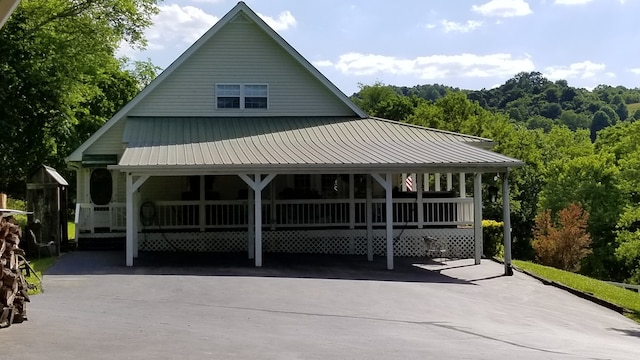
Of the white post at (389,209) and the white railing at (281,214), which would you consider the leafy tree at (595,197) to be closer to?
the white railing at (281,214)

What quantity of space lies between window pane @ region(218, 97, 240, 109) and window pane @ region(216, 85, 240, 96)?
0.14m

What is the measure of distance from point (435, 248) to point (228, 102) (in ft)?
28.1

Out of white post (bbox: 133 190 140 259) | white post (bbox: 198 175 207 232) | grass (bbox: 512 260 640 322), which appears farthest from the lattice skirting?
grass (bbox: 512 260 640 322)

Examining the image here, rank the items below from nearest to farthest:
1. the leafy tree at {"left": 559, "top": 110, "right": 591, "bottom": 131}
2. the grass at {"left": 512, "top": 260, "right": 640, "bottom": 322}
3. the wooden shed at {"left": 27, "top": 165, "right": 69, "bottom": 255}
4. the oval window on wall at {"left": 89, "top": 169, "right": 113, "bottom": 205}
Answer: the grass at {"left": 512, "top": 260, "right": 640, "bottom": 322}, the wooden shed at {"left": 27, "top": 165, "right": 69, "bottom": 255}, the oval window on wall at {"left": 89, "top": 169, "right": 113, "bottom": 205}, the leafy tree at {"left": 559, "top": 110, "right": 591, "bottom": 131}

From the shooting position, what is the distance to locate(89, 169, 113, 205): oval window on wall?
23.5m

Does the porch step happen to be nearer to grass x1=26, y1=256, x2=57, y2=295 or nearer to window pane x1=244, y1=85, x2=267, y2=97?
grass x1=26, y1=256, x2=57, y2=295

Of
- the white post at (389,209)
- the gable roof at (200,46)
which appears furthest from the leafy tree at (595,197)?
the white post at (389,209)

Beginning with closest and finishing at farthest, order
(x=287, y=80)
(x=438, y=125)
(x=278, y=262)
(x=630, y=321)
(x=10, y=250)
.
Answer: (x=10, y=250), (x=630, y=321), (x=278, y=262), (x=287, y=80), (x=438, y=125)

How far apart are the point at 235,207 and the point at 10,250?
12.4m

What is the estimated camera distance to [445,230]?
2223 cm

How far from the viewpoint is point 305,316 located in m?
11.7

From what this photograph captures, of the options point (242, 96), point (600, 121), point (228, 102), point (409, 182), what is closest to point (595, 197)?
point (409, 182)

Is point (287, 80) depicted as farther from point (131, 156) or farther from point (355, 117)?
point (131, 156)

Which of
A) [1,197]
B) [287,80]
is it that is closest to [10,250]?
[1,197]
